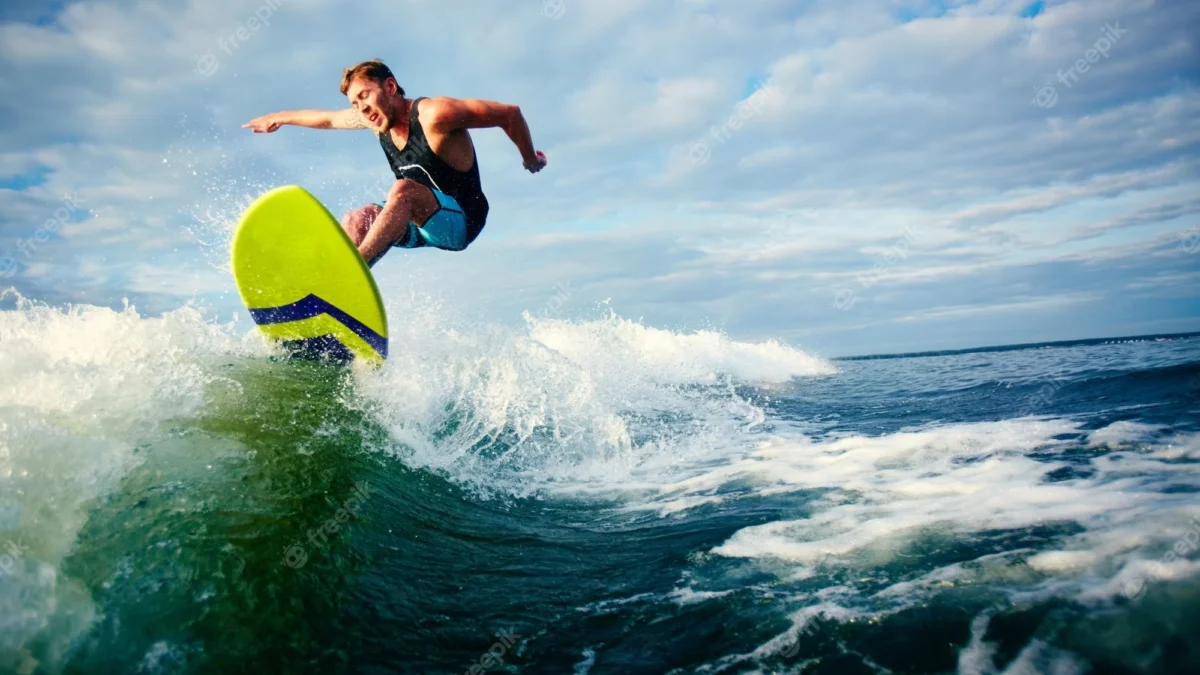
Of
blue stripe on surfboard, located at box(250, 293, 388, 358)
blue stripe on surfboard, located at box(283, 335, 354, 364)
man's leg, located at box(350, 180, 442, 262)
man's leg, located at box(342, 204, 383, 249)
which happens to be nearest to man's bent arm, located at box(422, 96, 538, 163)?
man's leg, located at box(350, 180, 442, 262)

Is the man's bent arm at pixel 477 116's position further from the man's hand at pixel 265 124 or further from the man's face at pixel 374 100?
the man's hand at pixel 265 124

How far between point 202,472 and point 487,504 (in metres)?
1.92

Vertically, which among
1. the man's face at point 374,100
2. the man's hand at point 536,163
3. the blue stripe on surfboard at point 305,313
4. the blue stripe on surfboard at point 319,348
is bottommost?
the blue stripe on surfboard at point 319,348

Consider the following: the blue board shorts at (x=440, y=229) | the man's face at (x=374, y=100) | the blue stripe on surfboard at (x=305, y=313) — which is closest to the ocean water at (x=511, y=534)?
the blue stripe on surfboard at (x=305, y=313)

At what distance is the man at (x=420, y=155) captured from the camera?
4746 mm

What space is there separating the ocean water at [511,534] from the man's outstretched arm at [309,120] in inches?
75.7

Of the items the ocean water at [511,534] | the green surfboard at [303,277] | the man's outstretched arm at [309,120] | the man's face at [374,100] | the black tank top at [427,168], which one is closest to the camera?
the ocean water at [511,534]

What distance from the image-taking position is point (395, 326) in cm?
715

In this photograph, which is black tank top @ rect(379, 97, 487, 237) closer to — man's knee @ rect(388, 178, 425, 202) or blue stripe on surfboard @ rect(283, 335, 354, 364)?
man's knee @ rect(388, 178, 425, 202)

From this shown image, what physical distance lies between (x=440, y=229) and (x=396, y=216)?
50cm

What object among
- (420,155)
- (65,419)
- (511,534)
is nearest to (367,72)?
(420,155)

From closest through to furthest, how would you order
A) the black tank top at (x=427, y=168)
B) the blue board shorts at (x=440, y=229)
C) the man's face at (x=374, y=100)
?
the man's face at (x=374, y=100)
the black tank top at (x=427, y=168)
the blue board shorts at (x=440, y=229)

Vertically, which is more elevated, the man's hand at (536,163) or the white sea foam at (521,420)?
the man's hand at (536,163)

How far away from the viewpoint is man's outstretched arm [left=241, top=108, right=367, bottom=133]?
553 centimetres
